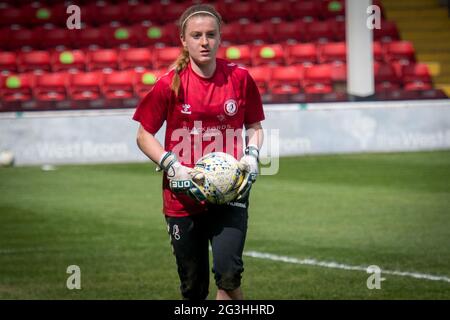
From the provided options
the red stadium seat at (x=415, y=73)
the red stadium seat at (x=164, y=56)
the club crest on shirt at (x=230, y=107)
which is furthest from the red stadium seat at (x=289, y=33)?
the club crest on shirt at (x=230, y=107)

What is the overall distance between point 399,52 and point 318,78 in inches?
124

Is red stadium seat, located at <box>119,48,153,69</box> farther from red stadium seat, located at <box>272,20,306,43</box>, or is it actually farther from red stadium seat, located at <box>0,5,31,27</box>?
red stadium seat, located at <box>0,5,31,27</box>

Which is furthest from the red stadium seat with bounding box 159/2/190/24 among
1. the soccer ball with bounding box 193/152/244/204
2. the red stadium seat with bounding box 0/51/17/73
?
the soccer ball with bounding box 193/152/244/204

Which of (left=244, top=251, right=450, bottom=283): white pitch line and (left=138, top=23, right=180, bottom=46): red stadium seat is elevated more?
(left=138, top=23, right=180, bottom=46): red stadium seat

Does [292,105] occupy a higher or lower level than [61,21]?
lower

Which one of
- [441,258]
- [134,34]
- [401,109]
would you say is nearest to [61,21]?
[134,34]

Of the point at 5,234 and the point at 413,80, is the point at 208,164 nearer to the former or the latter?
the point at 5,234

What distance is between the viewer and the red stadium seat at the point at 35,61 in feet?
79.9

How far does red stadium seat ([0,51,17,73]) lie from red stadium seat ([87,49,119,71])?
1.87m

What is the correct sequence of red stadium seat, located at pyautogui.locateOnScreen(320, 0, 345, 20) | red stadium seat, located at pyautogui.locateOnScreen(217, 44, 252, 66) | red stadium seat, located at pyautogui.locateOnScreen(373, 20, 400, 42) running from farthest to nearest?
1. red stadium seat, located at pyautogui.locateOnScreen(320, 0, 345, 20)
2. red stadium seat, located at pyautogui.locateOnScreen(373, 20, 400, 42)
3. red stadium seat, located at pyautogui.locateOnScreen(217, 44, 252, 66)

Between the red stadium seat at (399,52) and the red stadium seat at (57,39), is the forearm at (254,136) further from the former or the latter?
the red stadium seat at (57,39)

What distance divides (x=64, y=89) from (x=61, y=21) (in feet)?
14.2

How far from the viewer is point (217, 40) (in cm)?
636

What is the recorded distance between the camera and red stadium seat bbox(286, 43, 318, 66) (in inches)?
985
